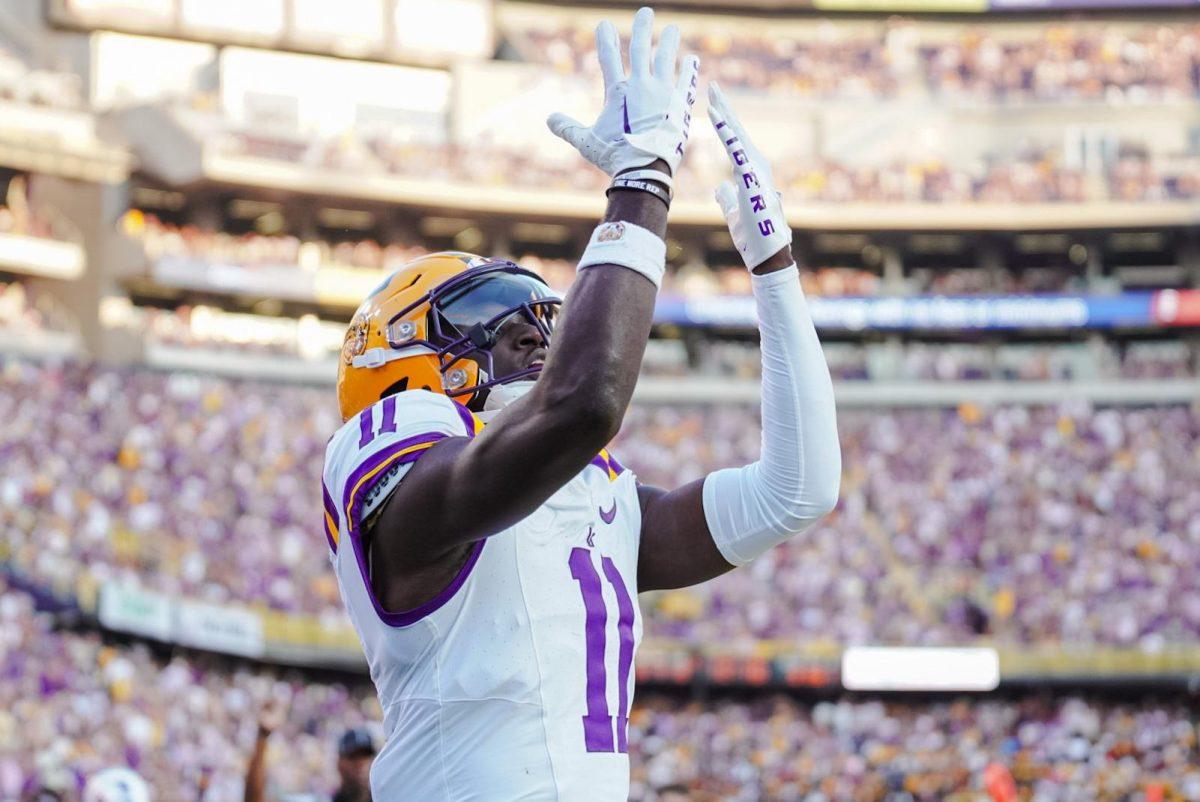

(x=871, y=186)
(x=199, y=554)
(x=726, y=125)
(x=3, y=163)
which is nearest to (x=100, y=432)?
(x=199, y=554)

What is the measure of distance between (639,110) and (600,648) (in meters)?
0.88

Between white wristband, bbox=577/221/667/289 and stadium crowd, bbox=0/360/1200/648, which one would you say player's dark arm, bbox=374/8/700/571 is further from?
stadium crowd, bbox=0/360/1200/648

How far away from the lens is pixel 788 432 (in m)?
2.83

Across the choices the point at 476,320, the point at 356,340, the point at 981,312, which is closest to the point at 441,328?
the point at 476,320

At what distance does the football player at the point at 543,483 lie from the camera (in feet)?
7.44

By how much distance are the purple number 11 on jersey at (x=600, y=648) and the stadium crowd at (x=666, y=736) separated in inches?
502

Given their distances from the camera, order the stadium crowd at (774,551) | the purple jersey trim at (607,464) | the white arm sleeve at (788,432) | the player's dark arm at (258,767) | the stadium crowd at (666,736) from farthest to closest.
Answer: the stadium crowd at (774,551), the stadium crowd at (666,736), the player's dark arm at (258,767), the purple jersey trim at (607,464), the white arm sleeve at (788,432)

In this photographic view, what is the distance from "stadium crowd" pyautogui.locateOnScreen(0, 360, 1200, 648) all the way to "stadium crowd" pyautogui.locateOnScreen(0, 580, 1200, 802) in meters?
1.24

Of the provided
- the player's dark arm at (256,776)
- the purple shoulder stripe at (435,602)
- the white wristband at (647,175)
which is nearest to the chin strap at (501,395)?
the purple shoulder stripe at (435,602)

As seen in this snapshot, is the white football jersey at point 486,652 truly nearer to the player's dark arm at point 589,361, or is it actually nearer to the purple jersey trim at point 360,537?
the purple jersey trim at point 360,537

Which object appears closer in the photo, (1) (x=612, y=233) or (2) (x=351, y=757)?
(1) (x=612, y=233)

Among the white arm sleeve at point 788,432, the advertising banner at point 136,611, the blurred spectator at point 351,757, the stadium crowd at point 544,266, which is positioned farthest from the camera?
the stadium crowd at point 544,266

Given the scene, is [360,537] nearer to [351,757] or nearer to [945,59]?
[351,757]

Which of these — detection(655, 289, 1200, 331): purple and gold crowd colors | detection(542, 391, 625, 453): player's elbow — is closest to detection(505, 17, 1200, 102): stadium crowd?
detection(655, 289, 1200, 331): purple and gold crowd colors
